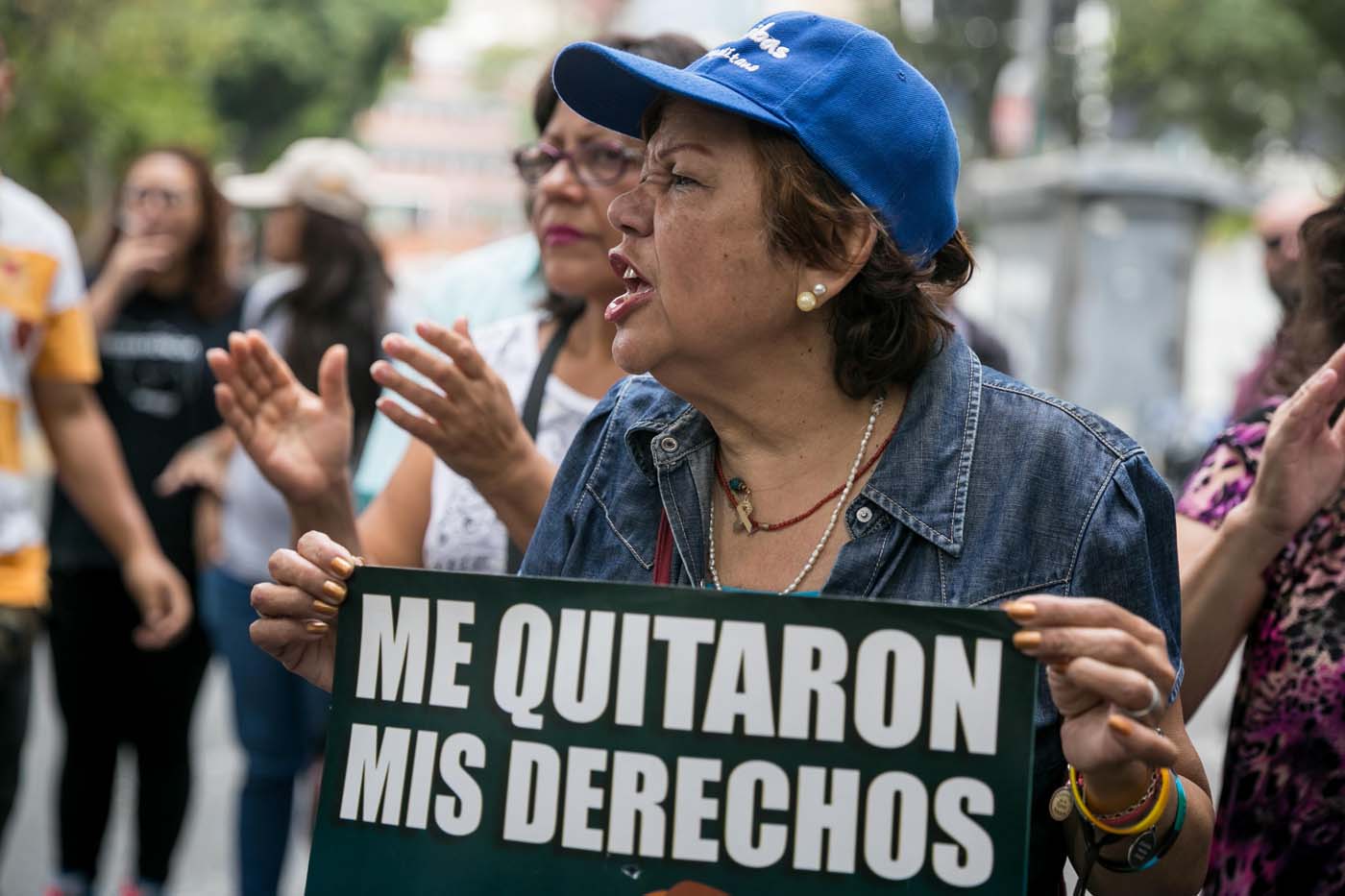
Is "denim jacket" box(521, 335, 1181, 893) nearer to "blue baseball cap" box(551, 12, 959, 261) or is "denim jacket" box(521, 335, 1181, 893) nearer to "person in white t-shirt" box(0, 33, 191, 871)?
"blue baseball cap" box(551, 12, 959, 261)

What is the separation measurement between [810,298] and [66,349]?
252cm

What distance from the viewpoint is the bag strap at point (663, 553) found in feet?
7.37

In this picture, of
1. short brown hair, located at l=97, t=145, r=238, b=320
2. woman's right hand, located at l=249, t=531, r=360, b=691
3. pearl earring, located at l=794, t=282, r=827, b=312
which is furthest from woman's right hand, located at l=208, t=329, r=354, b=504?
short brown hair, located at l=97, t=145, r=238, b=320

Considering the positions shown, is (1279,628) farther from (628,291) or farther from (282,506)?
(282,506)

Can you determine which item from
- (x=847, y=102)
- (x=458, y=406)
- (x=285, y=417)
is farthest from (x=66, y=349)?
(x=847, y=102)

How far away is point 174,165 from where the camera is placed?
569 cm

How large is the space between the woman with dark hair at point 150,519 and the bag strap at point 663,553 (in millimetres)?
3274

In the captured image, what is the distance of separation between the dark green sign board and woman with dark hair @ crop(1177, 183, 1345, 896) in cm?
85

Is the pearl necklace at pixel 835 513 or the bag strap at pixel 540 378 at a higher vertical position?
the bag strap at pixel 540 378

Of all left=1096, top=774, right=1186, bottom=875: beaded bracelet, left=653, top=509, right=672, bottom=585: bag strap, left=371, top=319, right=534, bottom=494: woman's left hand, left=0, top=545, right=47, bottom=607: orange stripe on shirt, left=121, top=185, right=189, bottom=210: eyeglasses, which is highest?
left=121, top=185, right=189, bottom=210: eyeglasses

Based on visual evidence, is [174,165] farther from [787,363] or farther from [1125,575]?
[1125,575]

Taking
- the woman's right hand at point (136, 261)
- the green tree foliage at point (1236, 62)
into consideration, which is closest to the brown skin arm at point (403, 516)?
the woman's right hand at point (136, 261)

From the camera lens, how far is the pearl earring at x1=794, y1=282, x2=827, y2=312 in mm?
2235

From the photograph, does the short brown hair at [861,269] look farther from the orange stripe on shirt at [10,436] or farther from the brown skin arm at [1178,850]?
the orange stripe on shirt at [10,436]
